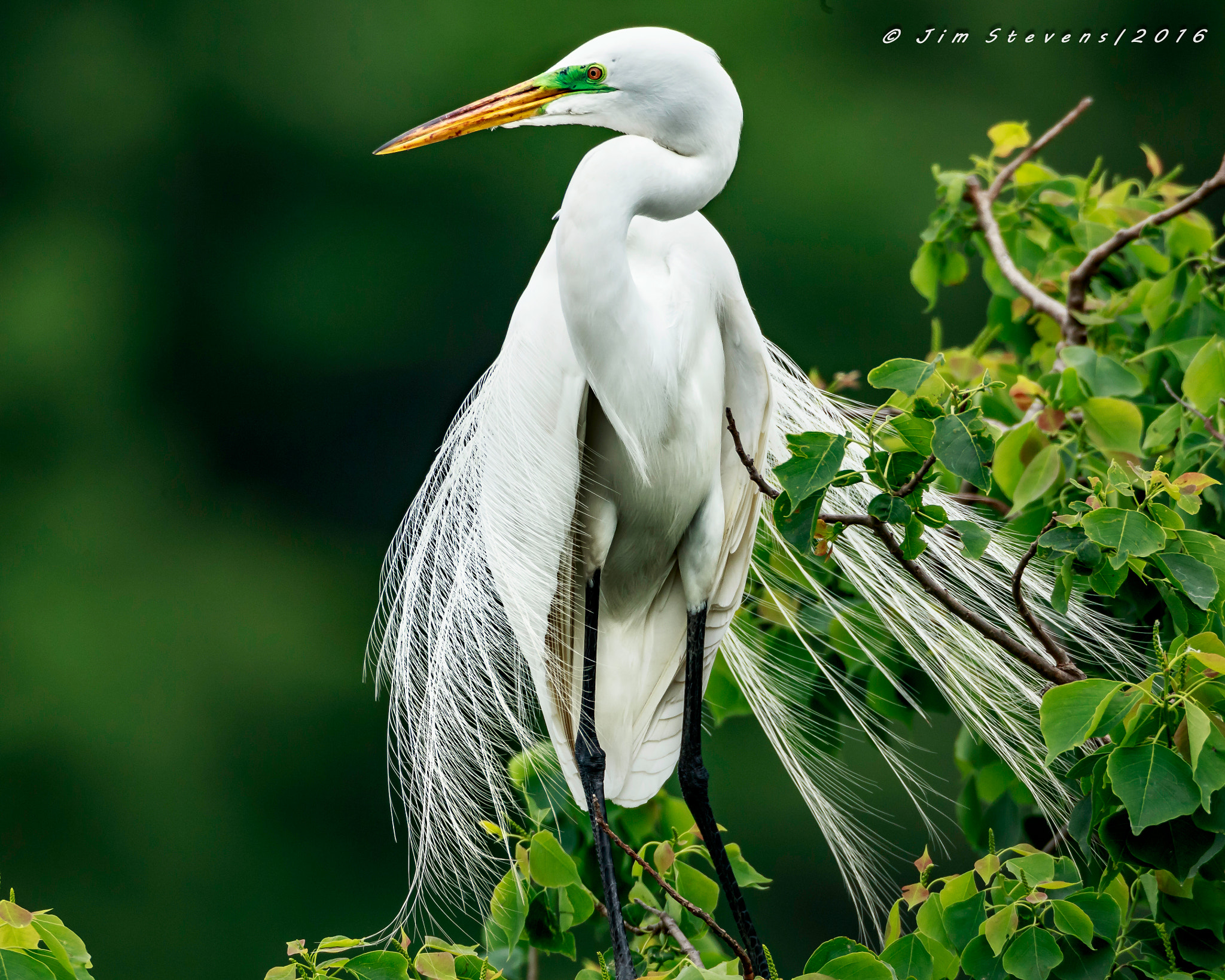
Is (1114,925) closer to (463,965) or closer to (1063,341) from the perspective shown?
(463,965)

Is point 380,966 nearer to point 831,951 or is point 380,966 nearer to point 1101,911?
point 831,951

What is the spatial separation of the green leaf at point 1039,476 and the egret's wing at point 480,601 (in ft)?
1.83

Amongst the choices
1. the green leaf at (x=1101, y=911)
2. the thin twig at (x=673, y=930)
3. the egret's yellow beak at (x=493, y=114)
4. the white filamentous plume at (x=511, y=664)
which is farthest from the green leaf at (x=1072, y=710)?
the egret's yellow beak at (x=493, y=114)

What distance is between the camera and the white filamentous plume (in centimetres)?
174

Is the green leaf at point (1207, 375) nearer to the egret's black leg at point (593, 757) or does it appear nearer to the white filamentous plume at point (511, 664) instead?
the white filamentous plume at point (511, 664)

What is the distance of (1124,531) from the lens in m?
1.24

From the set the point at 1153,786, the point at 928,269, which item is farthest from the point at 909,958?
the point at 928,269

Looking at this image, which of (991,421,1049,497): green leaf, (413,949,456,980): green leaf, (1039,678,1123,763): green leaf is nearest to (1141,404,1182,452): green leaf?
(991,421,1049,497): green leaf

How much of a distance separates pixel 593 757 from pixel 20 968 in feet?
2.45

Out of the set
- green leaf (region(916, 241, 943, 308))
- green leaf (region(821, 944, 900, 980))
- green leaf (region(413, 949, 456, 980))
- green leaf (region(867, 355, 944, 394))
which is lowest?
green leaf (region(413, 949, 456, 980))

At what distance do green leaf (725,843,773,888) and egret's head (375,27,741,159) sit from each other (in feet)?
3.02

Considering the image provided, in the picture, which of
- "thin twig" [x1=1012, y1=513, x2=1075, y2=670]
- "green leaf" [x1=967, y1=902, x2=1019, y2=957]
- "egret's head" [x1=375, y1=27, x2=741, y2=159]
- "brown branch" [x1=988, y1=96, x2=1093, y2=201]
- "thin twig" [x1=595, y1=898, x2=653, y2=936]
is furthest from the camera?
"brown branch" [x1=988, y1=96, x2=1093, y2=201]

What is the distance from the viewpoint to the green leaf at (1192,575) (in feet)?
4.21

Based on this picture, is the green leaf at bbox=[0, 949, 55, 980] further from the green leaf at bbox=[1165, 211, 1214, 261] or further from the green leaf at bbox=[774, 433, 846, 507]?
the green leaf at bbox=[1165, 211, 1214, 261]
